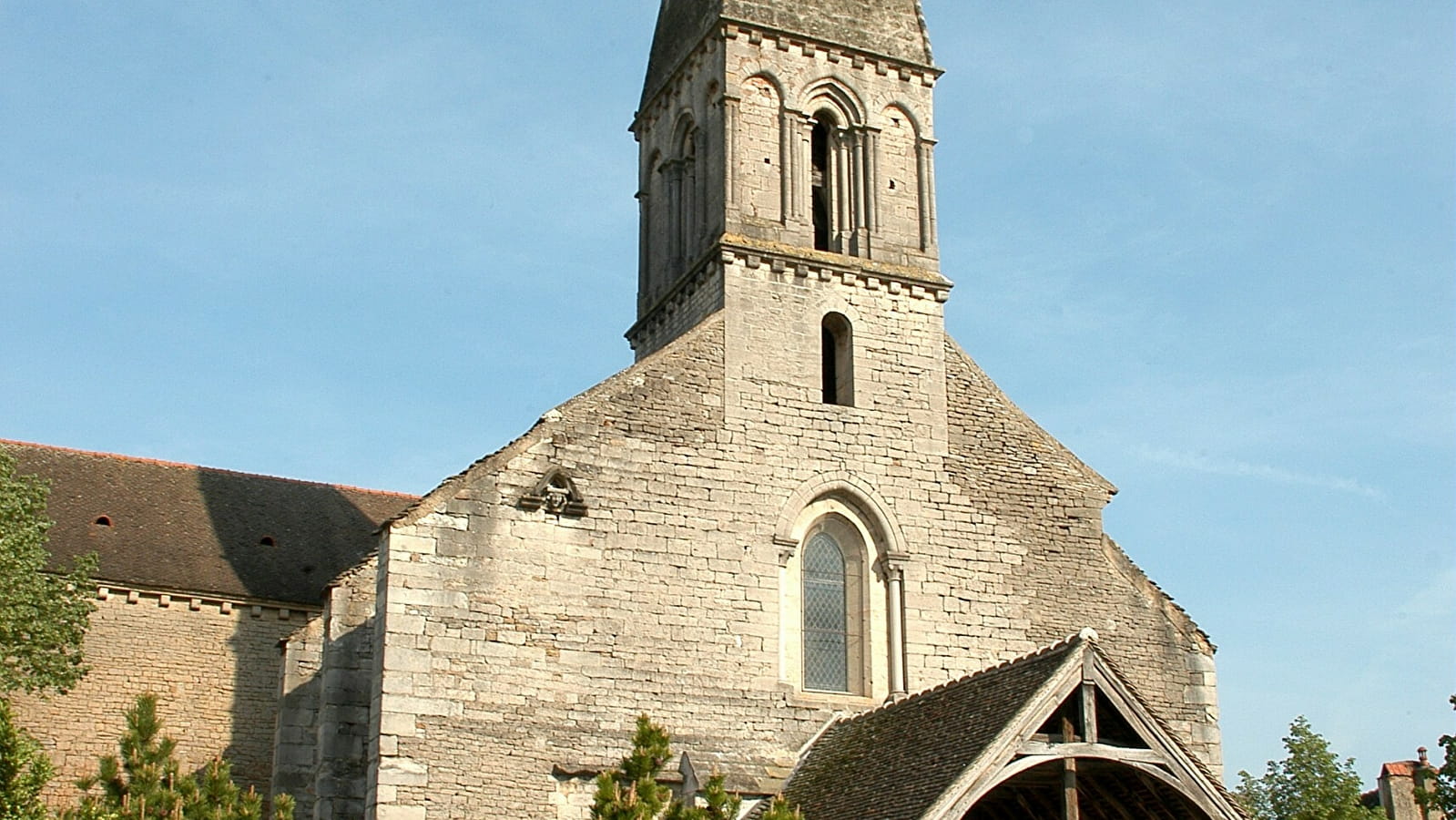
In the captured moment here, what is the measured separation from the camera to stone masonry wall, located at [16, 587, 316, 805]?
997 inches

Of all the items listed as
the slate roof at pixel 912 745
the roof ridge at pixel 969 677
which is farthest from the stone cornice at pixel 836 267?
the slate roof at pixel 912 745

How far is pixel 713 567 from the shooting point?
68.9 ft

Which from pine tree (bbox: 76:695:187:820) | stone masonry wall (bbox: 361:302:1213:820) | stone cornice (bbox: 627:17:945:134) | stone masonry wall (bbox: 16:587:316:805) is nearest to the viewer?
pine tree (bbox: 76:695:187:820)

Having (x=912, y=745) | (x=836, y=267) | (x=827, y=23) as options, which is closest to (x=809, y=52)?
(x=827, y=23)

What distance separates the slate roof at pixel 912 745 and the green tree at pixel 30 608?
391 inches

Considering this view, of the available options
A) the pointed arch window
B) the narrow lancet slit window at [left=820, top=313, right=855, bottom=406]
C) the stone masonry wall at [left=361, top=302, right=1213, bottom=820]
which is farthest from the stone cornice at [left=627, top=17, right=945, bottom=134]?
the pointed arch window

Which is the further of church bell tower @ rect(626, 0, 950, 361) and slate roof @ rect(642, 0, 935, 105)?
slate roof @ rect(642, 0, 935, 105)

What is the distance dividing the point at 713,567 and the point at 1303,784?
18458 mm

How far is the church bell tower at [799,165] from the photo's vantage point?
23.1 m

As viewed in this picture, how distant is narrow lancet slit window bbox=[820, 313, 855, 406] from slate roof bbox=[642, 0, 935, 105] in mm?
4216

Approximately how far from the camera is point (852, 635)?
21.8 metres

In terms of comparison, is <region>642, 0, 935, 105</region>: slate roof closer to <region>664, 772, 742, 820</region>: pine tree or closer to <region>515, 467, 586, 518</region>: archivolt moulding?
<region>515, 467, 586, 518</region>: archivolt moulding

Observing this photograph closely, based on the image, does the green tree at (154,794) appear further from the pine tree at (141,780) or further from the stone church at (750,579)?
the stone church at (750,579)

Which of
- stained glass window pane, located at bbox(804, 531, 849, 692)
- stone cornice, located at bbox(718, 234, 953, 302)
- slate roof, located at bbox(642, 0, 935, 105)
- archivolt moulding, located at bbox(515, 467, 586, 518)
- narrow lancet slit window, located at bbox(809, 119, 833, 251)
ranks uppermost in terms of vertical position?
slate roof, located at bbox(642, 0, 935, 105)
